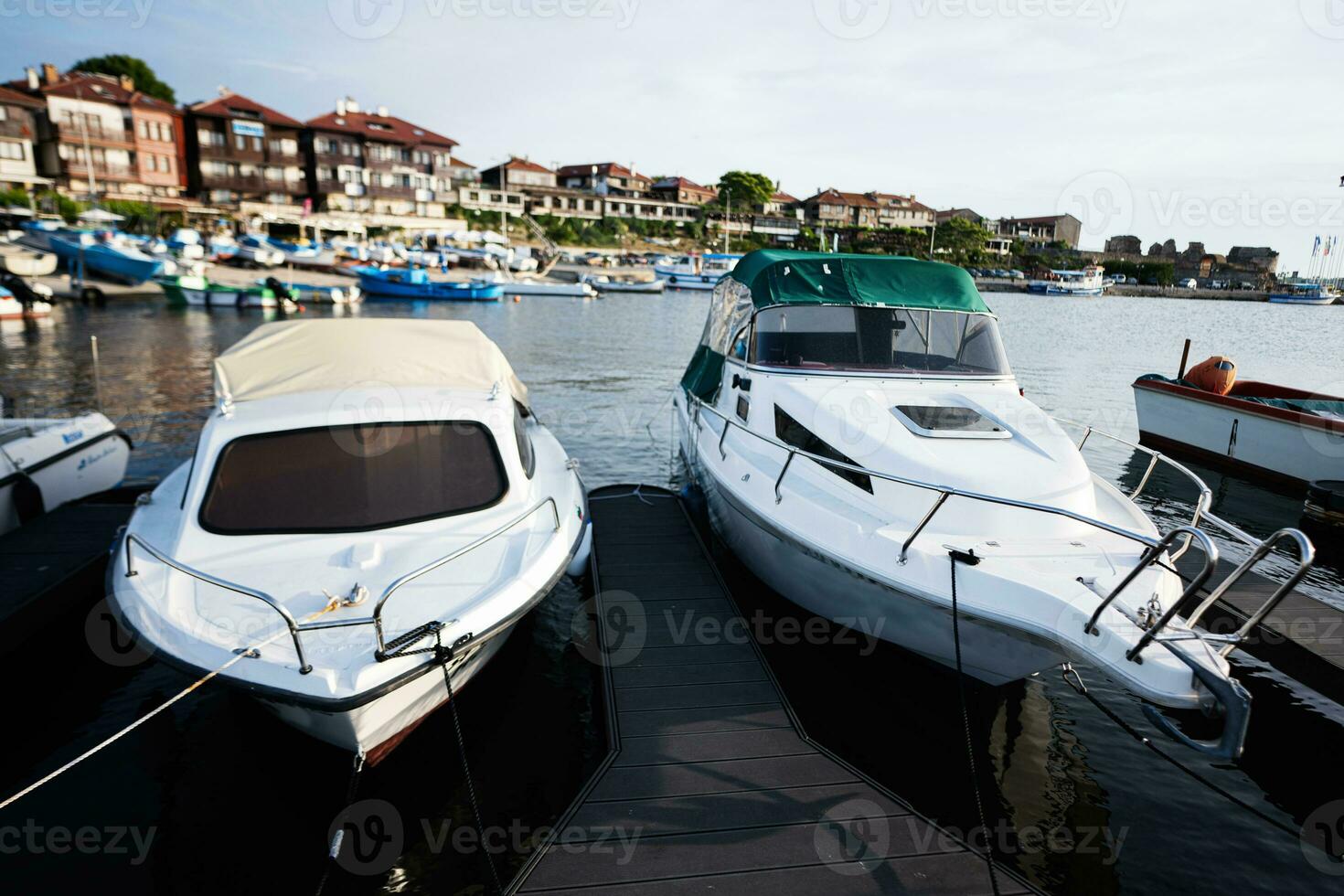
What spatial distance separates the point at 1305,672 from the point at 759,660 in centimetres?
457

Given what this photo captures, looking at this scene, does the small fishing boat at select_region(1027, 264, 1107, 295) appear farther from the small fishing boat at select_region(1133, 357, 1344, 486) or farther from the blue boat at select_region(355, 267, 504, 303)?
the small fishing boat at select_region(1133, 357, 1344, 486)

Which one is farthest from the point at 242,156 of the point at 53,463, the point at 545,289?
the point at 53,463

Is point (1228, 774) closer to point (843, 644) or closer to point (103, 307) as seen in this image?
point (843, 644)

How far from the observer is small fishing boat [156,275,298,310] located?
3259 cm

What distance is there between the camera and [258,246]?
44.3 meters

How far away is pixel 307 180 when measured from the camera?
202ft

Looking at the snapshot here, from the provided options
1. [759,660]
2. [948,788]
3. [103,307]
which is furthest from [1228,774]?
[103,307]

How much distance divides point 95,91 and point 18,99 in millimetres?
4722

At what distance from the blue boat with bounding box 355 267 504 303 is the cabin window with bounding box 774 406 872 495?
1454 inches

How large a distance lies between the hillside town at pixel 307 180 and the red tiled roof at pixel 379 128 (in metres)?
0.17

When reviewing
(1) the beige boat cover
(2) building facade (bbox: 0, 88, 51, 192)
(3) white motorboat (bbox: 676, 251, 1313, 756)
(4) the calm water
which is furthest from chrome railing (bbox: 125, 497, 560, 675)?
(2) building facade (bbox: 0, 88, 51, 192)

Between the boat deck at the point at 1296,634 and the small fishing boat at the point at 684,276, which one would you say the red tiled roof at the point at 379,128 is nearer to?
the small fishing boat at the point at 684,276

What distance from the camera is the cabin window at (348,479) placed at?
5250mm

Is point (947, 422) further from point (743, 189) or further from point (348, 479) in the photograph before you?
point (743, 189)
